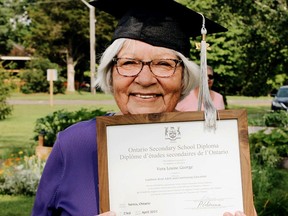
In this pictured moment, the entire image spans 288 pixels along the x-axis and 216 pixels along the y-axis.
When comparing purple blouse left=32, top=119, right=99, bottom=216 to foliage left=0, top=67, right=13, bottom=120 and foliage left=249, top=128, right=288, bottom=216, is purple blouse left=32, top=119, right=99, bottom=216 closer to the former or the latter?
foliage left=249, top=128, right=288, bottom=216

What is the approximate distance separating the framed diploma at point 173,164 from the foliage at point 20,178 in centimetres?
645

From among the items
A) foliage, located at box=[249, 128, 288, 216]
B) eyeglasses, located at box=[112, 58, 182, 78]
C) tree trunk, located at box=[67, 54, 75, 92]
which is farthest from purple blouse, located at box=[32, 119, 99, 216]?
tree trunk, located at box=[67, 54, 75, 92]

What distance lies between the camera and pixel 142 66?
2365 millimetres

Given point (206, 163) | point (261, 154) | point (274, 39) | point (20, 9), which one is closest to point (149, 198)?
point (206, 163)

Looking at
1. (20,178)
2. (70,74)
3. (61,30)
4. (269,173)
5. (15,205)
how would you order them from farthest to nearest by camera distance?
1. (70,74)
2. (61,30)
3. (269,173)
4. (20,178)
5. (15,205)

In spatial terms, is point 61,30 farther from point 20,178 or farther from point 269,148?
point 20,178

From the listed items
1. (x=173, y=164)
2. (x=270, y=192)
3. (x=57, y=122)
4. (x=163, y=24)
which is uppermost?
(x=163, y=24)

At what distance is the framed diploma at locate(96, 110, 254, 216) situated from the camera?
2.18 meters

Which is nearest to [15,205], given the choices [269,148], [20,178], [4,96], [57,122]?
[20,178]

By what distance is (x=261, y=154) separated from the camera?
1069 cm

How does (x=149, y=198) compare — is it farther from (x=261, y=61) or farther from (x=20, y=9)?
(x=20, y=9)
